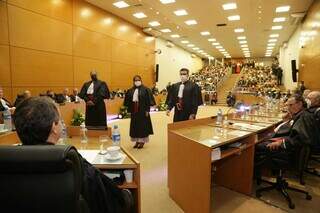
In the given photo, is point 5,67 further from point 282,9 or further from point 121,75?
point 282,9

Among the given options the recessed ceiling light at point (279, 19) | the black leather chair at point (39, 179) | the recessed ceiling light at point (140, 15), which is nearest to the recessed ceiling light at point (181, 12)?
the recessed ceiling light at point (140, 15)

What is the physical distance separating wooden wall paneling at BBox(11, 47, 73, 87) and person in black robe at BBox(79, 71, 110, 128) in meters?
2.92

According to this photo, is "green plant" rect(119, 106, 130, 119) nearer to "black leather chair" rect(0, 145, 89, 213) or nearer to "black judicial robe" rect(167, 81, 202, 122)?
"black judicial robe" rect(167, 81, 202, 122)

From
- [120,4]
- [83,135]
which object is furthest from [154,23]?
[83,135]

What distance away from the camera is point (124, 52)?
1224 cm

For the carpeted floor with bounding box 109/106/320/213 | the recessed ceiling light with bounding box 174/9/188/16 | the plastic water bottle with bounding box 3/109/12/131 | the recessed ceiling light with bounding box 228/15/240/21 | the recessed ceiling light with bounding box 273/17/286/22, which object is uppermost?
the recessed ceiling light with bounding box 174/9/188/16

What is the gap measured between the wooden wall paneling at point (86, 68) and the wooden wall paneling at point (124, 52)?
0.78 m

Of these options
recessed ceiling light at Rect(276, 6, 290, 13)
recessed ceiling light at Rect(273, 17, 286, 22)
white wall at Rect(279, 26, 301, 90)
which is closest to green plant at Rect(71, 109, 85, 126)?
recessed ceiling light at Rect(276, 6, 290, 13)

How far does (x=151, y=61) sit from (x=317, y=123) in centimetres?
1249

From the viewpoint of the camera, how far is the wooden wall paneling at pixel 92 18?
9203 millimetres

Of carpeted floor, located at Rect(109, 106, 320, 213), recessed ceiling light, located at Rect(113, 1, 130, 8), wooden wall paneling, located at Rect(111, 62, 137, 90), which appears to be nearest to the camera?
carpeted floor, located at Rect(109, 106, 320, 213)

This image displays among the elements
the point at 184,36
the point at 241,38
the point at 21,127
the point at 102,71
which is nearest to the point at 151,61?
the point at 184,36

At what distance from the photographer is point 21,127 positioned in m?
1.17

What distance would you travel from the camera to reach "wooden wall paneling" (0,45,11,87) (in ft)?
21.7
